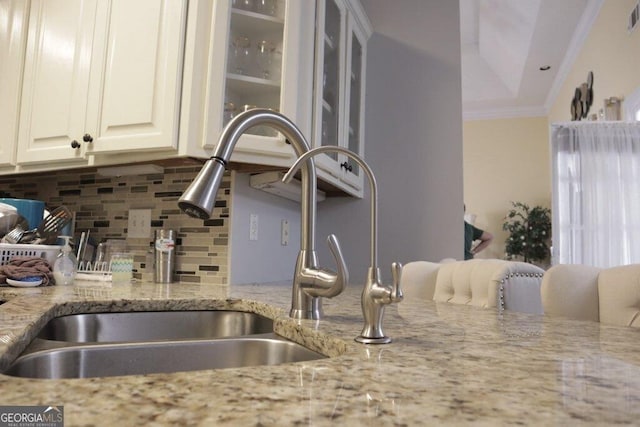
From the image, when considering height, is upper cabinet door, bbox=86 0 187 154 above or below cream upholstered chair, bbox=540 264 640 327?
above

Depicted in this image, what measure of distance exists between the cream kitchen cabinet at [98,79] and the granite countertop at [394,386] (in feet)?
3.13

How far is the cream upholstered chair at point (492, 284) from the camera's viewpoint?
130cm

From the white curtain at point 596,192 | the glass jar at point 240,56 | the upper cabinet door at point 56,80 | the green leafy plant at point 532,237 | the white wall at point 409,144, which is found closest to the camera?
the glass jar at point 240,56

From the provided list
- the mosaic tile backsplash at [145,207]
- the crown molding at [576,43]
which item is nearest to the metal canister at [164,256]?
the mosaic tile backsplash at [145,207]

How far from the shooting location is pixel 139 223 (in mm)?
2010

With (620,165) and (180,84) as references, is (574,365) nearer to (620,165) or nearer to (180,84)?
(180,84)

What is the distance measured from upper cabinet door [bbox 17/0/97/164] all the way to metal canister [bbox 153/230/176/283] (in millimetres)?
415

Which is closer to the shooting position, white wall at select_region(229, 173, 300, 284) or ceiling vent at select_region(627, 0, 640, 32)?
white wall at select_region(229, 173, 300, 284)

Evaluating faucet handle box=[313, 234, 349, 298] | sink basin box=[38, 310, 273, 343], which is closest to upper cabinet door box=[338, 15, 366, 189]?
sink basin box=[38, 310, 273, 343]

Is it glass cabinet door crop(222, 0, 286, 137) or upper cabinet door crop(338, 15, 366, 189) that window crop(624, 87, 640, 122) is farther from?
glass cabinet door crop(222, 0, 286, 137)

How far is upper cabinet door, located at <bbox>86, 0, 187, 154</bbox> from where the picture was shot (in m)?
1.60

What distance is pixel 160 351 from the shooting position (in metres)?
0.90

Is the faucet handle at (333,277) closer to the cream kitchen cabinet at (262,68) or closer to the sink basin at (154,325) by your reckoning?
the sink basin at (154,325)

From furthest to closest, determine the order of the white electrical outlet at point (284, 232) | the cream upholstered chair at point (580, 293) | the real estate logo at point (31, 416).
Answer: the white electrical outlet at point (284, 232)
the cream upholstered chair at point (580, 293)
the real estate logo at point (31, 416)
